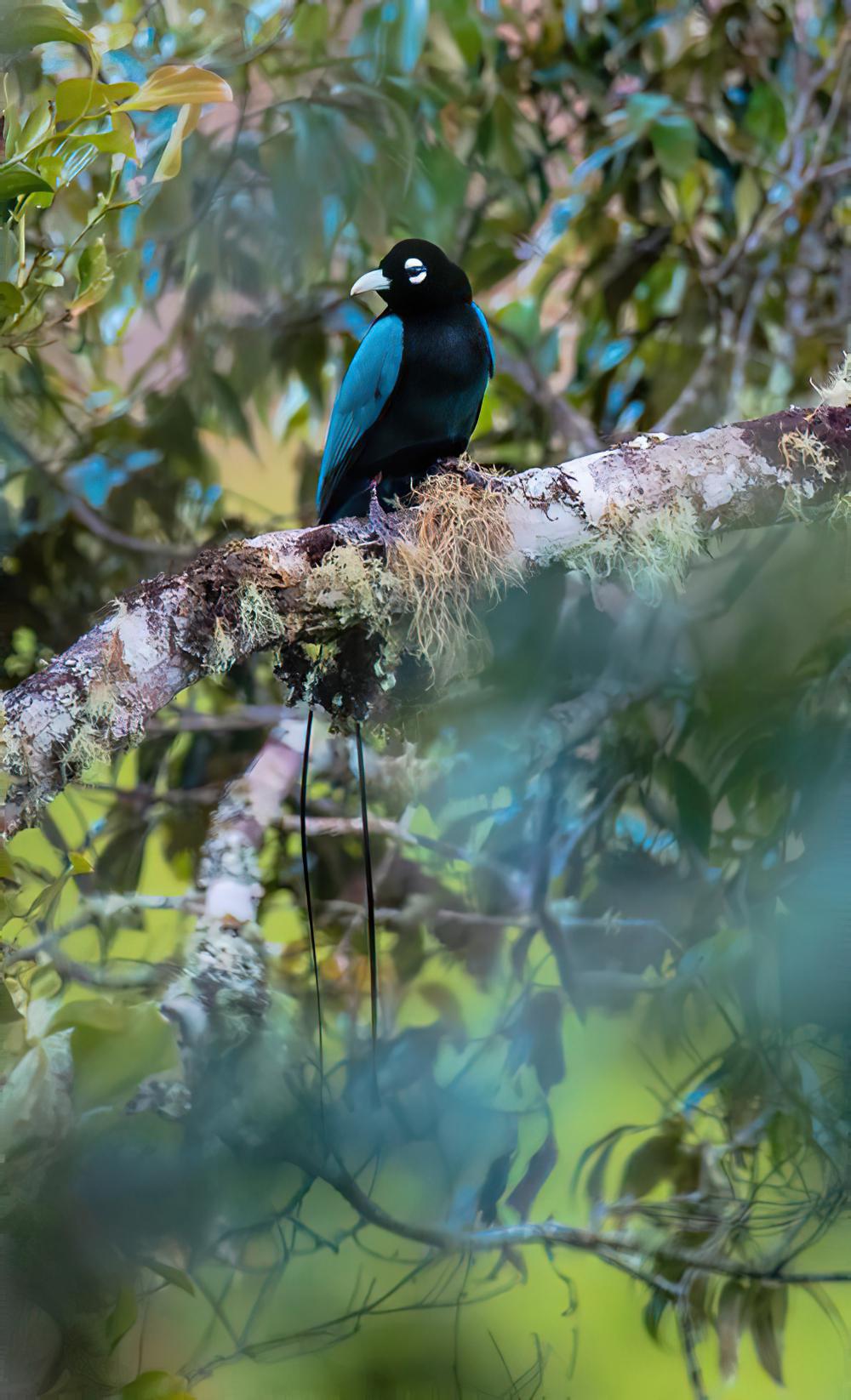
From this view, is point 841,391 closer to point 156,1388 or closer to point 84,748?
point 84,748

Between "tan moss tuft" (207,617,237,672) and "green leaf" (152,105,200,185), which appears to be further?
"green leaf" (152,105,200,185)

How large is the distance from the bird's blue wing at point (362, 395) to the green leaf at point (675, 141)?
18.9 inches

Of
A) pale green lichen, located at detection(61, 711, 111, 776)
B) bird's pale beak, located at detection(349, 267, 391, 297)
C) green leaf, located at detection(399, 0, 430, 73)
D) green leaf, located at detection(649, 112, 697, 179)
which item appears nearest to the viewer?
pale green lichen, located at detection(61, 711, 111, 776)

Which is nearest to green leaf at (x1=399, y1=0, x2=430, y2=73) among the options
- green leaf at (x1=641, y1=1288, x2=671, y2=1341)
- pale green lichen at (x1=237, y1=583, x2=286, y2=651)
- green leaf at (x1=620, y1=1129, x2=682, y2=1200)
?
pale green lichen at (x1=237, y1=583, x2=286, y2=651)

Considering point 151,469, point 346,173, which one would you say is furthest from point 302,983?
point 346,173

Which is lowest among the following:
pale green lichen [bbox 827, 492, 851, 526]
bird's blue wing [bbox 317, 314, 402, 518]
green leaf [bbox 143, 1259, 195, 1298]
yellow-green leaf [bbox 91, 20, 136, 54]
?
green leaf [bbox 143, 1259, 195, 1298]

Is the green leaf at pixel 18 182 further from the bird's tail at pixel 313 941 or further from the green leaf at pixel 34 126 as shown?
the bird's tail at pixel 313 941

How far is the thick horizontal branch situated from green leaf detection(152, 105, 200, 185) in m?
0.34

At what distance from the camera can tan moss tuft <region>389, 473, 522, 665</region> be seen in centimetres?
88

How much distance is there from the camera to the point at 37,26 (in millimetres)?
858

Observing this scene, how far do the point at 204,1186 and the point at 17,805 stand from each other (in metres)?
0.35

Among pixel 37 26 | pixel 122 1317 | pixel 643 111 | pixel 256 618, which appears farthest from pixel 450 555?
pixel 643 111

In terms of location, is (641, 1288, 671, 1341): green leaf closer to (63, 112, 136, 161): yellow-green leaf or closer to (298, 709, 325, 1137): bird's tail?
(298, 709, 325, 1137): bird's tail

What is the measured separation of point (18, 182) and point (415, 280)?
342 millimetres
